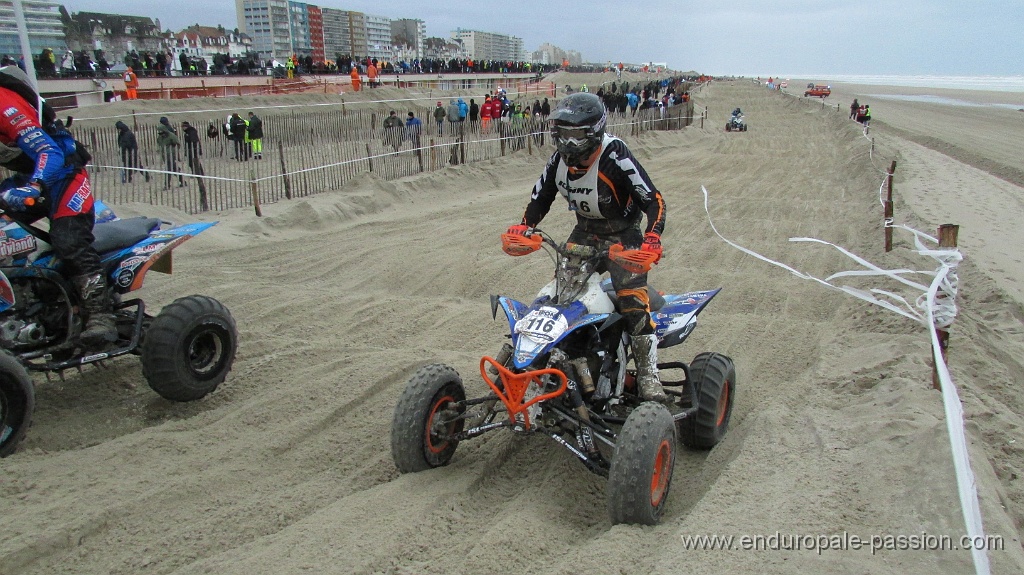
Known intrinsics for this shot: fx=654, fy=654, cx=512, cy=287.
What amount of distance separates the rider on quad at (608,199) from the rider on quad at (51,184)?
288 cm

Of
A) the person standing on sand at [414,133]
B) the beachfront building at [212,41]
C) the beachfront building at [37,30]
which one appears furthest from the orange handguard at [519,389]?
the beachfront building at [212,41]

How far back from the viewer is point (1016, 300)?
6430 millimetres

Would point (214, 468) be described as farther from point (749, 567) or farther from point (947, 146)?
point (947, 146)

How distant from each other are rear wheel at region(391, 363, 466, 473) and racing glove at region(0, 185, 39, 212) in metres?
2.69

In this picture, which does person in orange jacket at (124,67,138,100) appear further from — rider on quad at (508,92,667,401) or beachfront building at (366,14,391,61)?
beachfront building at (366,14,391,61)

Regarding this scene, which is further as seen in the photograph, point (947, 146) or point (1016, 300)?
point (947, 146)

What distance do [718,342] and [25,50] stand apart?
29.5 feet

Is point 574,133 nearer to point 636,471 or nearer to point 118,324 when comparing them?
point 636,471

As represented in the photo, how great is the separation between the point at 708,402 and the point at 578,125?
1924 mm

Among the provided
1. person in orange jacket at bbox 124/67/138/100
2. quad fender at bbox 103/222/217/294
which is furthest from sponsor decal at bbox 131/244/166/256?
person in orange jacket at bbox 124/67/138/100

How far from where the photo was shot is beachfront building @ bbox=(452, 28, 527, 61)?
123250 millimetres

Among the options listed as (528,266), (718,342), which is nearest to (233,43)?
(528,266)

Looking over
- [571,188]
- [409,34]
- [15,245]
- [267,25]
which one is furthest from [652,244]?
[409,34]

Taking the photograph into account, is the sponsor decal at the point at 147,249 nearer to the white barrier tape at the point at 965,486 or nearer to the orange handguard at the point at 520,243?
the orange handguard at the point at 520,243
